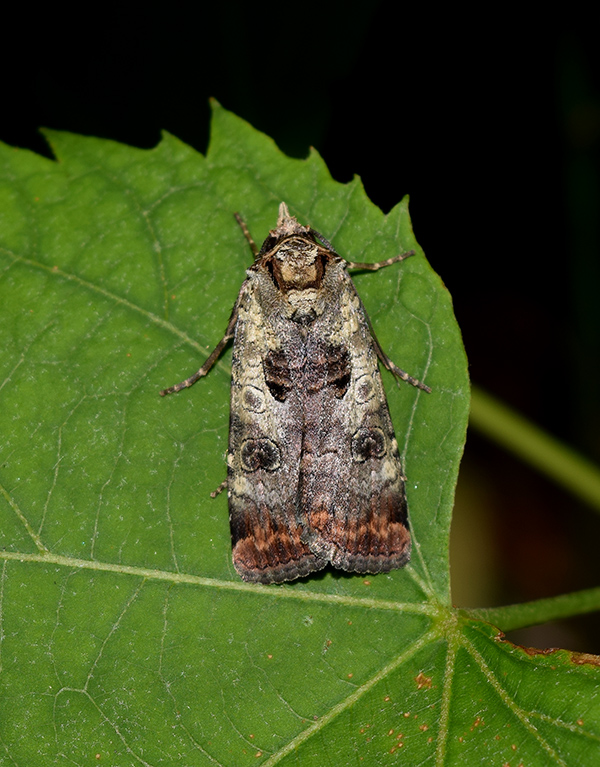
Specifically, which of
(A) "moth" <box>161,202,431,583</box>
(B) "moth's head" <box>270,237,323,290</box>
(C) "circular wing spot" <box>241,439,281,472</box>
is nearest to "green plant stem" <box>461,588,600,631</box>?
(A) "moth" <box>161,202,431,583</box>

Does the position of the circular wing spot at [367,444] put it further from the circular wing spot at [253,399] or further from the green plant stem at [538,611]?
the green plant stem at [538,611]

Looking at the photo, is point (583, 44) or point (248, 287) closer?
point (248, 287)

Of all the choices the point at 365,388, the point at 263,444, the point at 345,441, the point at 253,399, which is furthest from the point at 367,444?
the point at 253,399

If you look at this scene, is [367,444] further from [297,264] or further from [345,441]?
[297,264]

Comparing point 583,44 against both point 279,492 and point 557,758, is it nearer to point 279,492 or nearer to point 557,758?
point 279,492

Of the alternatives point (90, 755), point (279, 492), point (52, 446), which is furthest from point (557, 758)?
point (52, 446)

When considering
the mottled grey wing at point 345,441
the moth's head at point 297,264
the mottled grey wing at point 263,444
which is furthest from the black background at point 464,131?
the mottled grey wing at point 263,444

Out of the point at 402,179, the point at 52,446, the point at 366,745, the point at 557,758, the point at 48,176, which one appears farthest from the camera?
the point at 402,179
